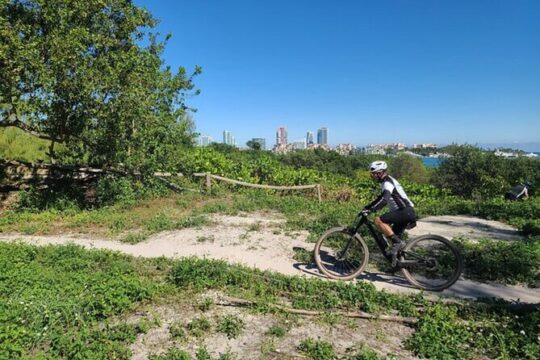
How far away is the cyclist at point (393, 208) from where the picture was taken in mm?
6102

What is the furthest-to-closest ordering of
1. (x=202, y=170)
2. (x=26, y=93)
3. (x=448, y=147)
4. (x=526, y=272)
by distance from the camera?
(x=448, y=147) < (x=202, y=170) < (x=26, y=93) < (x=526, y=272)

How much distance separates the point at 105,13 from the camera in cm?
1167

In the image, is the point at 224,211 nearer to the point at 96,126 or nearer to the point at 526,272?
the point at 96,126

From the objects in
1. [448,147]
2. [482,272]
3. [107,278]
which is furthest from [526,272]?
[448,147]

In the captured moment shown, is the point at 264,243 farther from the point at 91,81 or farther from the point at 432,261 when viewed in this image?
the point at 91,81

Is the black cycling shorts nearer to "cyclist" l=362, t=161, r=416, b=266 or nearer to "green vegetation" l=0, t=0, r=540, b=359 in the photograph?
"cyclist" l=362, t=161, r=416, b=266

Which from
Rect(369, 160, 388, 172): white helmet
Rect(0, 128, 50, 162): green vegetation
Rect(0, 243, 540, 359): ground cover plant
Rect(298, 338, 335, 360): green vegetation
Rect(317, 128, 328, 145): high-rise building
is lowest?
Rect(298, 338, 335, 360): green vegetation

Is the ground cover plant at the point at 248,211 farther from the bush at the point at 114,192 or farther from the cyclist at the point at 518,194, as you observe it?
the cyclist at the point at 518,194

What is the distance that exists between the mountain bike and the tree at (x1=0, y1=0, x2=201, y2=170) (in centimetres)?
764

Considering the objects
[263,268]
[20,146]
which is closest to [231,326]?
[263,268]

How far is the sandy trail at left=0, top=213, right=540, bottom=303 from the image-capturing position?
20.2 feet

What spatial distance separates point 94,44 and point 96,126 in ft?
7.85

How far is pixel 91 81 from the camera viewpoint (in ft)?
34.6

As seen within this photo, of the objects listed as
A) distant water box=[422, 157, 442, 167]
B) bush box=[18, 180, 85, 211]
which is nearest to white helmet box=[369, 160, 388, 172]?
bush box=[18, 180, 85, 211]
